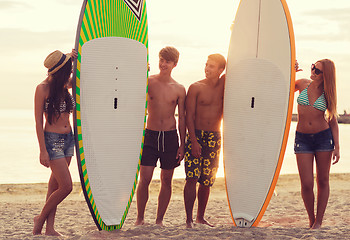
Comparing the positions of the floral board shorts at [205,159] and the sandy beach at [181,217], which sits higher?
the floral board shorts at [205,159]

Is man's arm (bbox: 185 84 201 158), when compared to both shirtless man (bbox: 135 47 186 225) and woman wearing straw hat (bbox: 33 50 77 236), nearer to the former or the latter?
shirtless man (bbox: 135 47 186 225)

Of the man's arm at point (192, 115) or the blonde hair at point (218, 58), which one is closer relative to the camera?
the man's arm at point (192, 115)

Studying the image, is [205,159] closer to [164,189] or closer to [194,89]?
[164,189]

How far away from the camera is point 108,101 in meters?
4.09

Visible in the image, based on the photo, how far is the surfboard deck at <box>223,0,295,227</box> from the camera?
432 centimetres

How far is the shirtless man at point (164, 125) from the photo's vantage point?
4094 millimetres

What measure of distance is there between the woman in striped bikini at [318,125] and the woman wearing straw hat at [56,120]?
6.71 ft

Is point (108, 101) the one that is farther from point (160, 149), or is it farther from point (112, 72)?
point (160, 149)

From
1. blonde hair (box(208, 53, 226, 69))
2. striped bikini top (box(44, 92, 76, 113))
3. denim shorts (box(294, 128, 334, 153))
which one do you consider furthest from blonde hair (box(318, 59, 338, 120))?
striped bikini top (box(44, 92, 76, 113))

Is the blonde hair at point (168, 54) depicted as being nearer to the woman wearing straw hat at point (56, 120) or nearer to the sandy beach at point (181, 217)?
the woman wearing straw hat at point (56, 120)

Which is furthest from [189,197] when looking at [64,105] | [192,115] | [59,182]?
[64,105]

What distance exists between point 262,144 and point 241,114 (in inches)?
14.1

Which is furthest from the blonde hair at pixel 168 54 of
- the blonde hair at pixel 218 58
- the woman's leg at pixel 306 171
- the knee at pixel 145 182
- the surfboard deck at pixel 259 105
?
the woman's leg at pixel 306 171

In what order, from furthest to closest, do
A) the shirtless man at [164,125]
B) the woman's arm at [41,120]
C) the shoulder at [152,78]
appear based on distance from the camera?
the shoulder at [152,78], the shirtless man at [164,125], the woman's arm at [41,120]
